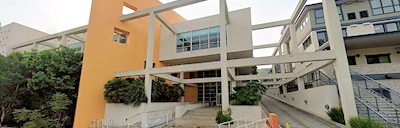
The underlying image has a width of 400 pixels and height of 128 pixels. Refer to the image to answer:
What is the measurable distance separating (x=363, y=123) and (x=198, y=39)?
1338 cm

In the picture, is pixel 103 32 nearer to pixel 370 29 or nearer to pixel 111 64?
pixel 111 64

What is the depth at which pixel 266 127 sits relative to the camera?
7.76 metres

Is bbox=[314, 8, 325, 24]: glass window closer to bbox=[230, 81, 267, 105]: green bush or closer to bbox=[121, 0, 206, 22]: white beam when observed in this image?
bbox=[230, 81, 267, 105]: green bush

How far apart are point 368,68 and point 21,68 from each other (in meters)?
25.3

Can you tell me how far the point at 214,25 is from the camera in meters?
17.0

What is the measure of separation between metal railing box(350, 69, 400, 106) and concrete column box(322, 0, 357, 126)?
2997 millimetres

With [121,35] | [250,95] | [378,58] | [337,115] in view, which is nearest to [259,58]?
[250,95]

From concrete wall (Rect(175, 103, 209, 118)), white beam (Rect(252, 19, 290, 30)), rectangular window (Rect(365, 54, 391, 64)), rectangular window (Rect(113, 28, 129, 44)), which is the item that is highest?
white beam (Rect(252, 19, 290, 30))

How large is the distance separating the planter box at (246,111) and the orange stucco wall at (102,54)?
31.8 ft

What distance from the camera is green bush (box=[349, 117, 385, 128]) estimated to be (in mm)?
6695

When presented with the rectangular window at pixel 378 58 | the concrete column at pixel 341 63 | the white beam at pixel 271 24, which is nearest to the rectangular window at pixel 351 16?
the rectangular window at pixel 378 58

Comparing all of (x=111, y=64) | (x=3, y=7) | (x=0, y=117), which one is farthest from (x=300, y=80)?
(x=0, y=117)

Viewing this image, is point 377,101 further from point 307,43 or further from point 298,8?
point 307,43

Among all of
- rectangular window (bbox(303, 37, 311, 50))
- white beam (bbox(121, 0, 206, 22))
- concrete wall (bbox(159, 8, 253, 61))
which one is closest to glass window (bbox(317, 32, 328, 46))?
rectangular window (bbox(303, 37, 311, 50))
